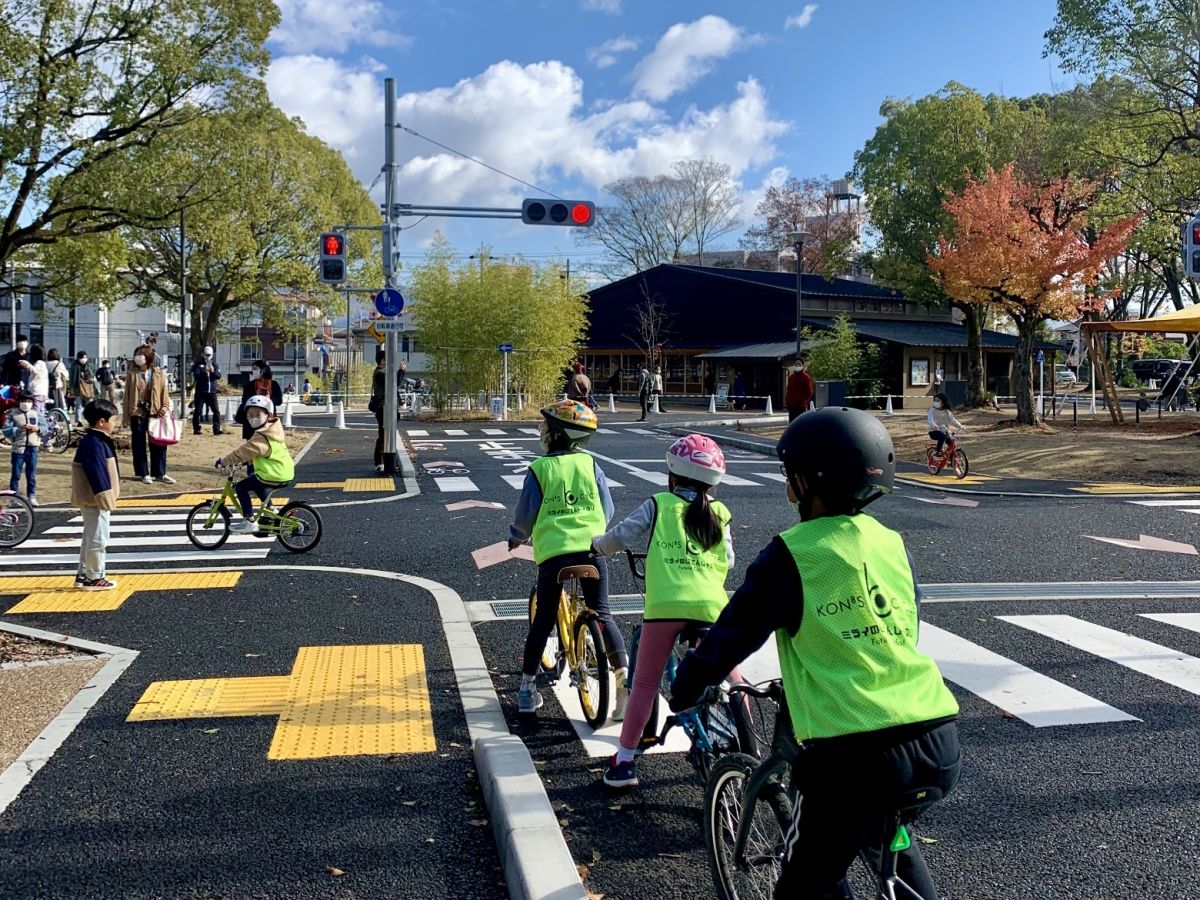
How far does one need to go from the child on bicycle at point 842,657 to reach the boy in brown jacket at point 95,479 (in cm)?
721

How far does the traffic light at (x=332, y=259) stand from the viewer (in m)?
18.5

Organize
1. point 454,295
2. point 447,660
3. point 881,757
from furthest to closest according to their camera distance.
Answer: point 454,295
point 447,660
point 881,757

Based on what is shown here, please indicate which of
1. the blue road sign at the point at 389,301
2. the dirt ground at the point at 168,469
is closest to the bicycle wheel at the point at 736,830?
the dirt ground at the point at 168,469

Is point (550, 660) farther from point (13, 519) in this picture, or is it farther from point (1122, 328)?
point (1122, 328)

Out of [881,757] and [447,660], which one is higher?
[881,757]

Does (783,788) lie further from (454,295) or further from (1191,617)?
(454,295)

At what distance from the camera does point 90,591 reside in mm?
8820

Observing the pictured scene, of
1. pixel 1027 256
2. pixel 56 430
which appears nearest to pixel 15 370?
pixel 56 430

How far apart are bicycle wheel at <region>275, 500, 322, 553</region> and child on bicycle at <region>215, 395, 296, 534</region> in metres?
0.31

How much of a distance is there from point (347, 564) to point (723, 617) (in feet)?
26.1

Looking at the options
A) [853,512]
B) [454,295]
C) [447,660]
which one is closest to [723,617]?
[853,512]

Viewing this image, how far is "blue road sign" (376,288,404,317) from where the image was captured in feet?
59.5

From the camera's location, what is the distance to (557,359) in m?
39.1

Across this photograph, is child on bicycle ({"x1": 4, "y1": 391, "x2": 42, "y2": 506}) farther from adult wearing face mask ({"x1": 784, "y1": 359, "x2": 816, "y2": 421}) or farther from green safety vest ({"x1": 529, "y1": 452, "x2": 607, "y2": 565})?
adult wearing face mask ({"x1": 784, "y1": 359, "x2": 816, "y2": 421})
